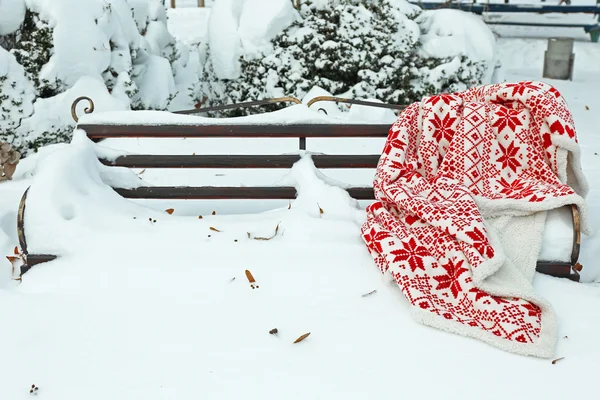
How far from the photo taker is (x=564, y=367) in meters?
2.14

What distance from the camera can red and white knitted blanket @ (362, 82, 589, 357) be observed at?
2324mm

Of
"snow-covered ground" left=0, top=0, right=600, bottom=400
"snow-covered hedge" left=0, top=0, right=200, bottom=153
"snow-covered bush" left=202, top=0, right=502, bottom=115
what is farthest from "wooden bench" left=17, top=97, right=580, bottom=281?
"snow-covered bush" left=202, top=0, right=502, bottom=115

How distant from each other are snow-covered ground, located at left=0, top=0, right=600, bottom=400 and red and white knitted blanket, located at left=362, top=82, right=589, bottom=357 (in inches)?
4.1

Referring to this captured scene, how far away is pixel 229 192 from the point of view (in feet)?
10.5

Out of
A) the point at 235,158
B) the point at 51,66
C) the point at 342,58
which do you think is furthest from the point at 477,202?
the point at 51,66

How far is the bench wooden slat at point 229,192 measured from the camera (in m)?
3.19

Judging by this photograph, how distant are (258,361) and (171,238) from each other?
0.98 metres

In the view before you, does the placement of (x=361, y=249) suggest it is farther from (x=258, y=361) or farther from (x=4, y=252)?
(x=4, y=252)

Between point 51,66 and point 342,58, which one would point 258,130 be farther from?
point 342,58

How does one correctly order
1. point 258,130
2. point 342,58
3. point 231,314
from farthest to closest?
point 342,58 < point 258,130 < point 231,314

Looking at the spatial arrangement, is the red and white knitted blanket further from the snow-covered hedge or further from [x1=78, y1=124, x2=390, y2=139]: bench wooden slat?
the snow-covered hedge

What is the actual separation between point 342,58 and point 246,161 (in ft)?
9.40

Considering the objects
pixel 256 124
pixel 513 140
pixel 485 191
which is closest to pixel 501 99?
pixel 513 140

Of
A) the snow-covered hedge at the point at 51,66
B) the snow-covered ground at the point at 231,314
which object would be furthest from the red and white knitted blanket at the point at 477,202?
the snow-covered hedge at the point at 51,66
